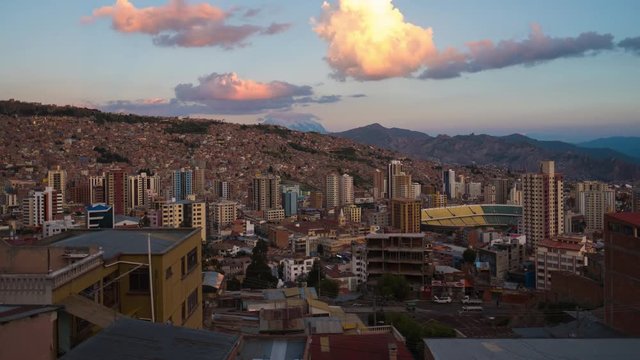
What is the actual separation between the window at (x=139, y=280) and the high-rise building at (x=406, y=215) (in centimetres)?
3648

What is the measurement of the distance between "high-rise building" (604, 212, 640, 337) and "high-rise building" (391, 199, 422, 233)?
26862mm

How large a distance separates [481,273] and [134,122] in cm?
7563

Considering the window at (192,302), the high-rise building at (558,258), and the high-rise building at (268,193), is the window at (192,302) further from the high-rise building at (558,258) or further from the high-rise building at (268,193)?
the high-rise building at (268,193)

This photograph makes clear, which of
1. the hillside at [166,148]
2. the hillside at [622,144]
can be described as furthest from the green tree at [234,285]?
the hillside at [622,144]

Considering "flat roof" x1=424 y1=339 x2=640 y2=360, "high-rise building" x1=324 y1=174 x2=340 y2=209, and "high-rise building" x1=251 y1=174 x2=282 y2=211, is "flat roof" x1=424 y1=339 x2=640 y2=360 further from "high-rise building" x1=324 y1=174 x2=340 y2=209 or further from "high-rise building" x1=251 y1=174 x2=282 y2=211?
"high-rise building" x1=324 y1=174 x2=340 y2=209

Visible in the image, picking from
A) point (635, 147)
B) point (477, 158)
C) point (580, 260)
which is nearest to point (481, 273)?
point (580, 260)

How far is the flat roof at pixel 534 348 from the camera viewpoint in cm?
503

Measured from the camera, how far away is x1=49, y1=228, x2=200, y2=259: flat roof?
16.3 ft

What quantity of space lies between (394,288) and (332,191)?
4281 centimetres

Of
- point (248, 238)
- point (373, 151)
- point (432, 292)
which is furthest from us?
point (373, 151)

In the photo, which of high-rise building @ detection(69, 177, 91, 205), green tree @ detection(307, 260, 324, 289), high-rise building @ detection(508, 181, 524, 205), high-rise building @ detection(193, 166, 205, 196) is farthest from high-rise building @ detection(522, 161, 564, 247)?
high-rise building @ detection(193, 166, 205, 196)

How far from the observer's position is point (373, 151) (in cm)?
10319

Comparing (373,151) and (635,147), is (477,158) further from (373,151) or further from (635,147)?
(373,151)

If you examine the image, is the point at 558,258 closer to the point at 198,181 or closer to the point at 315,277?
the point at 315,277
